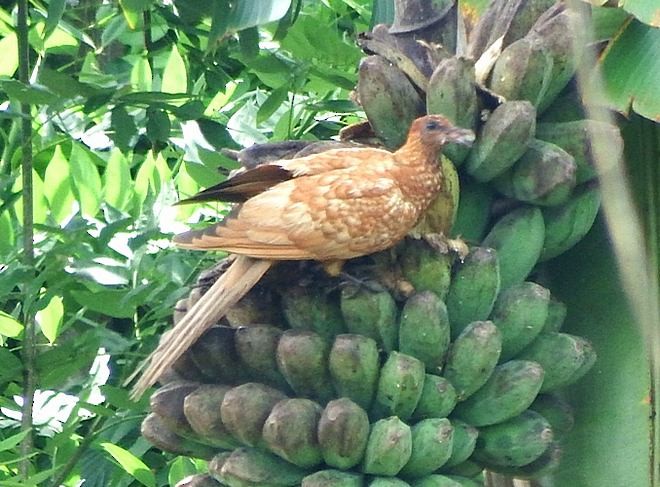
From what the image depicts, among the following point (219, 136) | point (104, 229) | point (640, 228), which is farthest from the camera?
point (219, 136)

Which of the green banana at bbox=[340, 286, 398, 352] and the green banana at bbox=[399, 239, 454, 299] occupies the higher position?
the green banana at bbox=[399, 239, 454, 299]

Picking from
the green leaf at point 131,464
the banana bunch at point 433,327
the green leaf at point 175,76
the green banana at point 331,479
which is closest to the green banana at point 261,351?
the banana bunch at point 433,327

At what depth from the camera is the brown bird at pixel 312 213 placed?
1.25 meters

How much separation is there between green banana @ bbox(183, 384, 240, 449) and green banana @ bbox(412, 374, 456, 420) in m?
0.20

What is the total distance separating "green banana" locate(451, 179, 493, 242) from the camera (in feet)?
4.48

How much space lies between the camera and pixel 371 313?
1225mm

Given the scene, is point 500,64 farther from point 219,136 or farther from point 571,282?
point 219,136

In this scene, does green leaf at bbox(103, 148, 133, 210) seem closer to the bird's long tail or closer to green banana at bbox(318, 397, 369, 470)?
the bird's long tail

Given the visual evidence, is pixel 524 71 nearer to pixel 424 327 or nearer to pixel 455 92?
pixel 455 92

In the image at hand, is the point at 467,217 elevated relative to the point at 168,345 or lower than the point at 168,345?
elevated

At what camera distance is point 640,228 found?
133 cm

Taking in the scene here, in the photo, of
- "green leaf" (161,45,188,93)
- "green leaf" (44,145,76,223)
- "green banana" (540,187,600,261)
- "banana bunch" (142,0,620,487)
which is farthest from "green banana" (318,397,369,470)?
"green leaf" (161,45,188,93)

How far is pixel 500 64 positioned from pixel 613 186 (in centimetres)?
19

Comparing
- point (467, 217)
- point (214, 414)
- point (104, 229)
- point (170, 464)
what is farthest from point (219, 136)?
point (214, 414)
